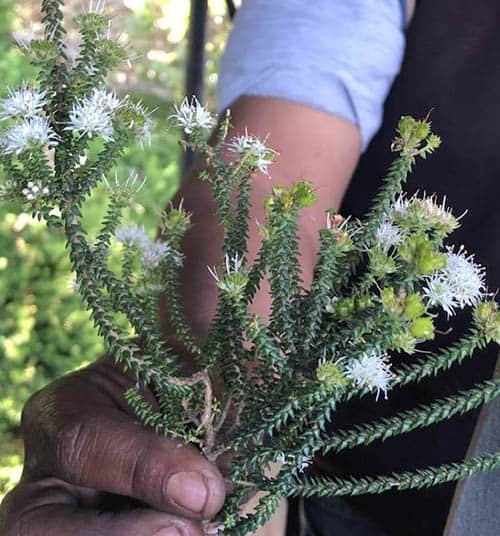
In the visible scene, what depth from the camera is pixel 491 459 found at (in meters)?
0.38

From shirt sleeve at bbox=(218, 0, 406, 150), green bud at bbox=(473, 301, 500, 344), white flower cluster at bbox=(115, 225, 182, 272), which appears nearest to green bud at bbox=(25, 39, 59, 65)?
white flower cluster at bbox=(115, 225, 182, 272)

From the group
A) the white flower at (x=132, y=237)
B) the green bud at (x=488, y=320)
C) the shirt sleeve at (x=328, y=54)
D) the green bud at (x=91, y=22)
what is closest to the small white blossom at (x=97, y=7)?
the green bud at (x=91, y=22)

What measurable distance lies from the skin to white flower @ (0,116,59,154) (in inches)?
6.7

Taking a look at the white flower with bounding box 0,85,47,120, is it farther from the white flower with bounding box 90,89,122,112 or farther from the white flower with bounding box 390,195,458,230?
the white flower with bounding box 390,195,458,230

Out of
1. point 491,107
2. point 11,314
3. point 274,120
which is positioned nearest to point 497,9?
point 491,107

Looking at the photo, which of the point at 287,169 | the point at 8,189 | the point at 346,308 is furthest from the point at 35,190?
the point at 287,169

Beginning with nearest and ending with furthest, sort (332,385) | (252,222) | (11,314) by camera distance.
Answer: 1. (332,385)
2. (252,222)
3. (11,314)

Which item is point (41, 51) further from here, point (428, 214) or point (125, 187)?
point (428, 214)

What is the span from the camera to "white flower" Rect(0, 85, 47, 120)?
0.35 meters

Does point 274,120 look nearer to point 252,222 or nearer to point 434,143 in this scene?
point 252,222

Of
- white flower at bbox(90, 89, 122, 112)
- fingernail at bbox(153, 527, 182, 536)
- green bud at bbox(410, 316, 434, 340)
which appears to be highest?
white flower at bbox(90, 89, 122, 112)

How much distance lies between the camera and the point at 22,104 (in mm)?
354

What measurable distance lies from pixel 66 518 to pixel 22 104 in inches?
9.9

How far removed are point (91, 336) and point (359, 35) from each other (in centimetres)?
137
